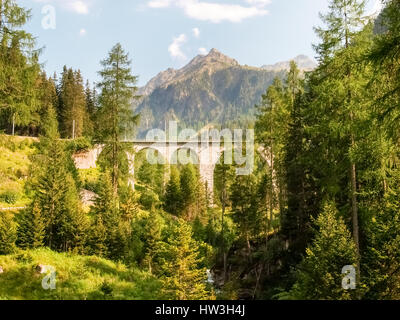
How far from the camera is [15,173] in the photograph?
1267 inches

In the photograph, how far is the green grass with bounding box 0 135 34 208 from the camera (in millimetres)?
26406

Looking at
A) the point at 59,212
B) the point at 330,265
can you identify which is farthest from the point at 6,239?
the point at 330,265

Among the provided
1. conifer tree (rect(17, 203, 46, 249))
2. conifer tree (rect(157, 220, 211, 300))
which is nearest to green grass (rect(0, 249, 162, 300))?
conifer tree (rect(17, 203, 46, 249))

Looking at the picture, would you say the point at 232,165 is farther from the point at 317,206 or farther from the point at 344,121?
the point at 344,121

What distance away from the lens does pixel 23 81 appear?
1590cm

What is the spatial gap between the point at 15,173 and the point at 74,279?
67.2 ft

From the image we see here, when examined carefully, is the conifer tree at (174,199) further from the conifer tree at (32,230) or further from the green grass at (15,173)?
the conifer tree at (32,230)

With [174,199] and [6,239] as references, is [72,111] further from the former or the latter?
[6,239]

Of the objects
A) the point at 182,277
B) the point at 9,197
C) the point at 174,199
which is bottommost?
the point at 182,277

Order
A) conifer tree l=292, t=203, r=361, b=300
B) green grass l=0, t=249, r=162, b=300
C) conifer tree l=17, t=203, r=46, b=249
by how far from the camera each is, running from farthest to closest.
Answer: conifer tree l=17, t=203, r=46, b=249, green grass l=0, t=249, r=162, b=300, conifer tree l=292, t=203, r=361, b=300

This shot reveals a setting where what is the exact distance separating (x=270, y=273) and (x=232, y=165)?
32.9 ft

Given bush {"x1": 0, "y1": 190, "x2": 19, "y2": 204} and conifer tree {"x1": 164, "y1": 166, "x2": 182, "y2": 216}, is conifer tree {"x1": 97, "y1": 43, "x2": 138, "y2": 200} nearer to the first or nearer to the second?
bush {"x1": 0, "y1": 190, "x2": 19, "y2": 204}

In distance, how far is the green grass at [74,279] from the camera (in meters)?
15.2

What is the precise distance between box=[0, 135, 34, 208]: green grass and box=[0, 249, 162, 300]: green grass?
7.58 metres
